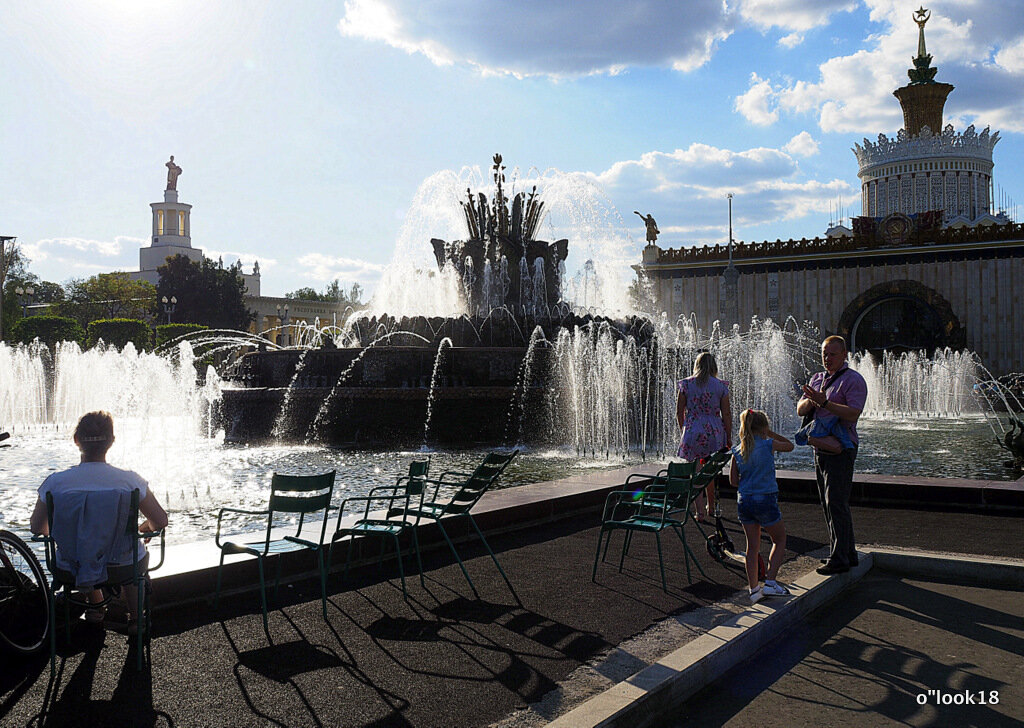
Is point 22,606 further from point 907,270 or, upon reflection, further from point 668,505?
point 907,270

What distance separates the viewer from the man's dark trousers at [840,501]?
577 cm

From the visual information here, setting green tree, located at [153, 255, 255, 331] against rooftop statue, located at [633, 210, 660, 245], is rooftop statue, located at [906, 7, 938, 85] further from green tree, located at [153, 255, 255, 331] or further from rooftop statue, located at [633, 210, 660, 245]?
green tree, located at [153, 255, 255, 331]

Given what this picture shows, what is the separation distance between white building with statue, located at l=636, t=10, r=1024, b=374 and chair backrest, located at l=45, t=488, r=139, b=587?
44245 mm

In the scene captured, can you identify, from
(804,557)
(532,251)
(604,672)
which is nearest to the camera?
(604,672)

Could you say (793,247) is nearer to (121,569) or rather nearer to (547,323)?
(547,323)

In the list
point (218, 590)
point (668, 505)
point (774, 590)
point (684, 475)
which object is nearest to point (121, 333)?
point (218, 590)

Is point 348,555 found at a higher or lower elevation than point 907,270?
lower

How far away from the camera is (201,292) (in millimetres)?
→ 66375

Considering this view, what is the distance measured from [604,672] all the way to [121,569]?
7.96 ft

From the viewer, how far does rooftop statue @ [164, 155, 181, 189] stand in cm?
11112

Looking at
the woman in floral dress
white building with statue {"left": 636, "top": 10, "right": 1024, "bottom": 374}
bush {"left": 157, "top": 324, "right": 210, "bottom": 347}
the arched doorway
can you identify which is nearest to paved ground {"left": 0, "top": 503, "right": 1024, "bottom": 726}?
the woman in floral dress

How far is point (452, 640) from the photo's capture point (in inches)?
177

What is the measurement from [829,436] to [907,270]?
44.8 metres

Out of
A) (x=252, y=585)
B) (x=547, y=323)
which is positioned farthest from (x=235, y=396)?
(x=252, y=585)
